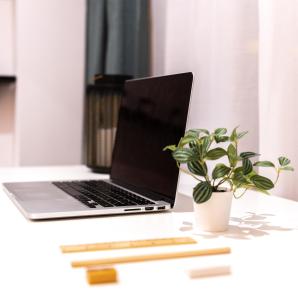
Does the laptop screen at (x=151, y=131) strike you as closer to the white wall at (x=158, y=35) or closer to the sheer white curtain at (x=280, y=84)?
the sheer white curtain at (x=280, y=84)

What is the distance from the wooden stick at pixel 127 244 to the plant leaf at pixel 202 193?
0.21ft

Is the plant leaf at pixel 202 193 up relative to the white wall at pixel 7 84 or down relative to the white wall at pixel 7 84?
down

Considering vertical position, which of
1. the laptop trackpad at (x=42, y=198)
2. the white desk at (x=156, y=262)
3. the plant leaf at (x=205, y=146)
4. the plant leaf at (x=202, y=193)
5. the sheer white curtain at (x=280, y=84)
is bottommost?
the white desk at (x=156, y=262)

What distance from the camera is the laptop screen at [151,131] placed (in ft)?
3.16

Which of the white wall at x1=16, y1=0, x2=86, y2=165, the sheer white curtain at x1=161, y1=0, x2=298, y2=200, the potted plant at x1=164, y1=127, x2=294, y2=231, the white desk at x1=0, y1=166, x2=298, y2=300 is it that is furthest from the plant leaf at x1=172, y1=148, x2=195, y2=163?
the white wall at x1=16, y1=0, x2=86, y2=165

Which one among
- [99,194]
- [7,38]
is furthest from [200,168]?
[7,38]

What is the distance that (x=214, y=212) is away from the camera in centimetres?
75

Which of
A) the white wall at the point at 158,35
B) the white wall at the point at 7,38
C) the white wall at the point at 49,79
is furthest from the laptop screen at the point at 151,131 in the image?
the white wall at the point at 7,38

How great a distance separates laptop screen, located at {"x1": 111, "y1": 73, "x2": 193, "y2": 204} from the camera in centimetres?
96

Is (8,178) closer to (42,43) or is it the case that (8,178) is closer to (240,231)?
(240,231)

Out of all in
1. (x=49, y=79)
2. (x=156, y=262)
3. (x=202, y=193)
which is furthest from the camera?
(x=49, y=79)

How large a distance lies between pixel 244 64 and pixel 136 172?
402 millimetres

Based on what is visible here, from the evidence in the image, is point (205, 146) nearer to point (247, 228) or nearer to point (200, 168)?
point (200, 168)

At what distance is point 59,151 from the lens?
2.21m
